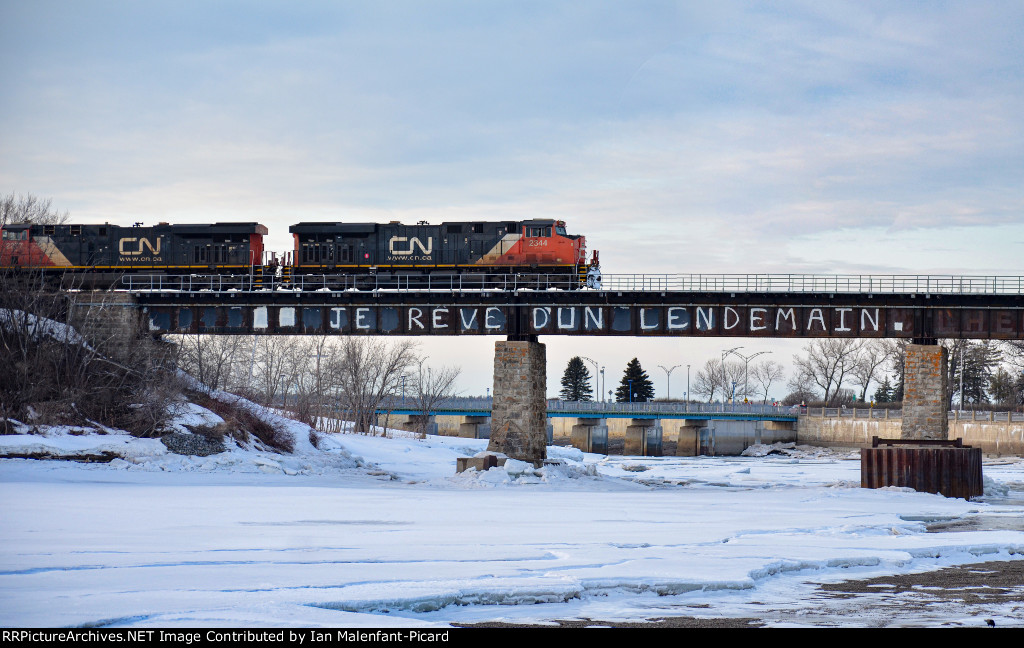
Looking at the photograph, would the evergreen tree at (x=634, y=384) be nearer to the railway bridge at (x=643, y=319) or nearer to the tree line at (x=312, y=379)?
the tree line at (x=312, y=379)

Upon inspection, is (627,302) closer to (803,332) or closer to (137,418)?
(803,332)

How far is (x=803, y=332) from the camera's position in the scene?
46.8 meters

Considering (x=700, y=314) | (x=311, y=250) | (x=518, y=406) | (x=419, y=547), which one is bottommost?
(x=419, y=547)

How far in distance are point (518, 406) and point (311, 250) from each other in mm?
18272

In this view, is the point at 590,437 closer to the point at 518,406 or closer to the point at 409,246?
the point at 409,246

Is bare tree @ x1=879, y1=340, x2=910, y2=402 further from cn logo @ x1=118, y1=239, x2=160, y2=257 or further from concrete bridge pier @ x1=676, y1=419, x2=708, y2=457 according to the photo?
cn logo @ x1=118, y1=239, x2=160, y2=257

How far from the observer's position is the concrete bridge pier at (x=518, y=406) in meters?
43.7

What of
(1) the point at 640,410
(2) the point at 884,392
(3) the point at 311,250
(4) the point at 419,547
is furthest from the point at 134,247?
(2) the point at 884,392

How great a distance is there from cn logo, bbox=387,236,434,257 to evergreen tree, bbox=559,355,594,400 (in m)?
118

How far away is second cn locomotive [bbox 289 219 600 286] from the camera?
169 ft

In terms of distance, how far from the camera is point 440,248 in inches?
2125

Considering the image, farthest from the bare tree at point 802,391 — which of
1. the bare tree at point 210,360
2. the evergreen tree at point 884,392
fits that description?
the bare tree at point 210,360

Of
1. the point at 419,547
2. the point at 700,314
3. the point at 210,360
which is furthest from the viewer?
the point at 210,360

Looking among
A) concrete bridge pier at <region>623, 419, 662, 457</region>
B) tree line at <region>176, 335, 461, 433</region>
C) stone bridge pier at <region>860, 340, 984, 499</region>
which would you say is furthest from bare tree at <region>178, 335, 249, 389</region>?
concrete bridge pier at <region>623, 419, 662, 457</region>
